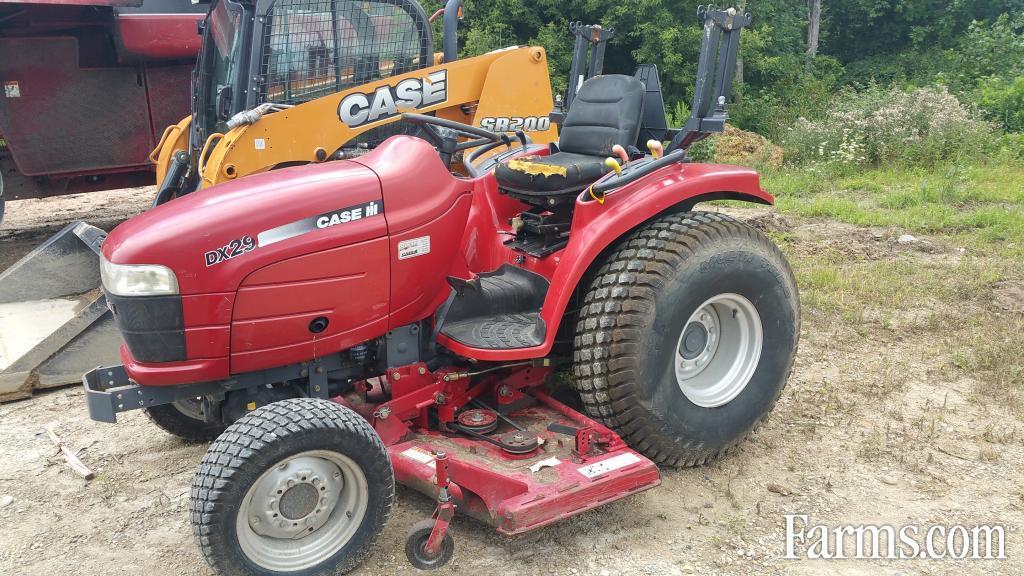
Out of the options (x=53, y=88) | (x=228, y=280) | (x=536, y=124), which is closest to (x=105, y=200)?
(x=53, y=88)

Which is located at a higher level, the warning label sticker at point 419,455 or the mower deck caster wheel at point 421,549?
the warning label sticker at point 419,455

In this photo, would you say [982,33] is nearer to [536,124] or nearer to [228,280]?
[536,124]

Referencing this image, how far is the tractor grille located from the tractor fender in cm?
303

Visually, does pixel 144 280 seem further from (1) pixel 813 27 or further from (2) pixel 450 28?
(1) pixel 813 27

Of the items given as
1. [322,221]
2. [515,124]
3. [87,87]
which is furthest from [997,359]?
[87,87]

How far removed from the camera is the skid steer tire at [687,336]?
3.12 metres

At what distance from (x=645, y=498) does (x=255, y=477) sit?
1473 millimetres

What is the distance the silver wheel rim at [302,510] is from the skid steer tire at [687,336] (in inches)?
37.8

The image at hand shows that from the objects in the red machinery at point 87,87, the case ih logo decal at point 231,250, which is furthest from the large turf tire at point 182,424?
the red machinery at point 87,87

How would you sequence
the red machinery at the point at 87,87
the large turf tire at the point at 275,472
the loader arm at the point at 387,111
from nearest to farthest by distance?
the large turf tire at the point at 275,472, the loader arm at the point at 387,111, the red machinery at the point at 87,87

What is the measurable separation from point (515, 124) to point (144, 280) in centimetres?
421

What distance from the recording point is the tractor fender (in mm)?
3129

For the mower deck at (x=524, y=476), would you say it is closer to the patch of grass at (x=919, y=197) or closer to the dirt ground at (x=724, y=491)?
the dirt ground at (x=724, y=491)

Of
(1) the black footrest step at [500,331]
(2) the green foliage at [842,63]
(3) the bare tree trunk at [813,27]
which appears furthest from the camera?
(3) the bare tree trunk at [813,27]
